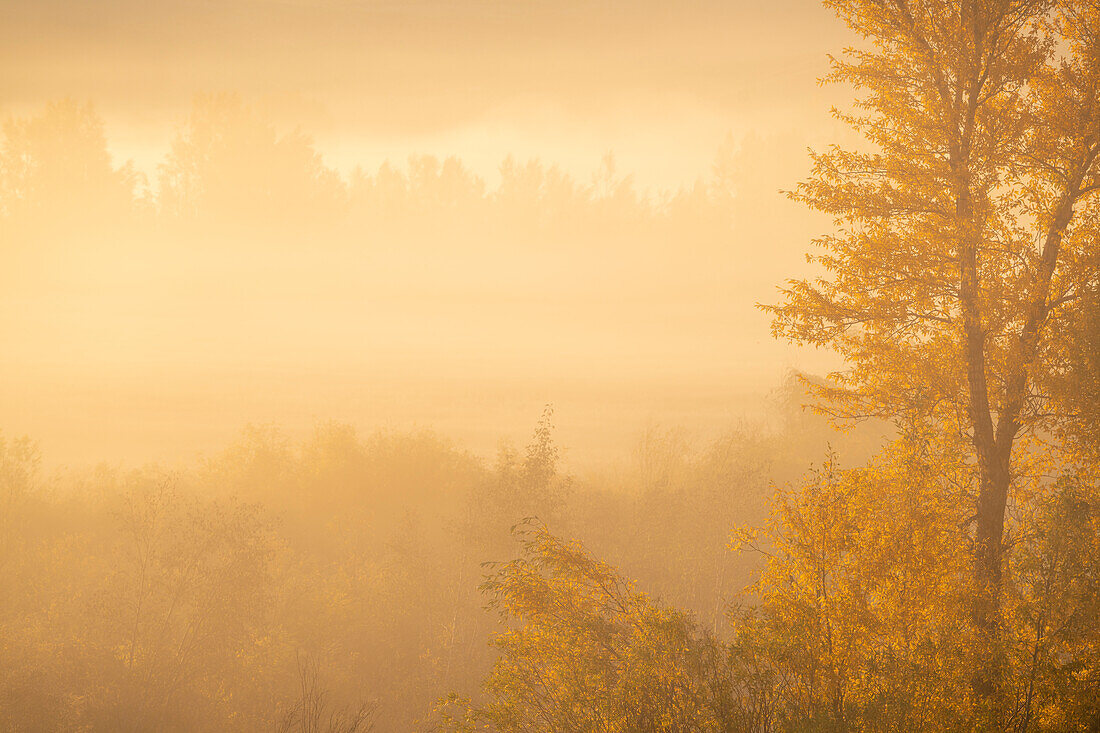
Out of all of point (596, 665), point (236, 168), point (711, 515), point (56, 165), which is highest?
point (236, 168)

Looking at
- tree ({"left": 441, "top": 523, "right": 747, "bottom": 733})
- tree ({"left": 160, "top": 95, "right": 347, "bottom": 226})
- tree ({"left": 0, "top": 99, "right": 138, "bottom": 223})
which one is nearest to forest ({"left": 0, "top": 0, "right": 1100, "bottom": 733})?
tree ({"left": 441, "top": 523, "right": 747, "bottom": 733})

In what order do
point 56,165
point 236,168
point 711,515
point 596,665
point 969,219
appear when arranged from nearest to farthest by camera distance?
1. point 596,665
2. point 969,219
3. point 711,515
4. point 56,165
5. point 236,168

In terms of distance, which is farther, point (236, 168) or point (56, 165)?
A: point (236, 168)

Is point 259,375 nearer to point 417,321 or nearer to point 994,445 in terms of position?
point 417,321

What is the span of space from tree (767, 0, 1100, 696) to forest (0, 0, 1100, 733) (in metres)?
0.07

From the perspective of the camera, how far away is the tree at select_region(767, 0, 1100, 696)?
15.1 m

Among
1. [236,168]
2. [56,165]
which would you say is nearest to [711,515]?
[236,168]

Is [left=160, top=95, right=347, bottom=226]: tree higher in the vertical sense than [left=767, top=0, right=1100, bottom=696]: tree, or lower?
higher

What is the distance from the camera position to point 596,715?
1238 cm

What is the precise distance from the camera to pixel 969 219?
1490 centimetres

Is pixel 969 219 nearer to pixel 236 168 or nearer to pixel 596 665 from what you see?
pixel 596 665

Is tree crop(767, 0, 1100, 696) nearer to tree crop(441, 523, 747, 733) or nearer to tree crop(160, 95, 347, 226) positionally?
tree crop(441, 523, 747, 733)

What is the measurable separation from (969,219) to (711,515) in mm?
40875

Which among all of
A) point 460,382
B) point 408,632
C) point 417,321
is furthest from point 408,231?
point 408,632
